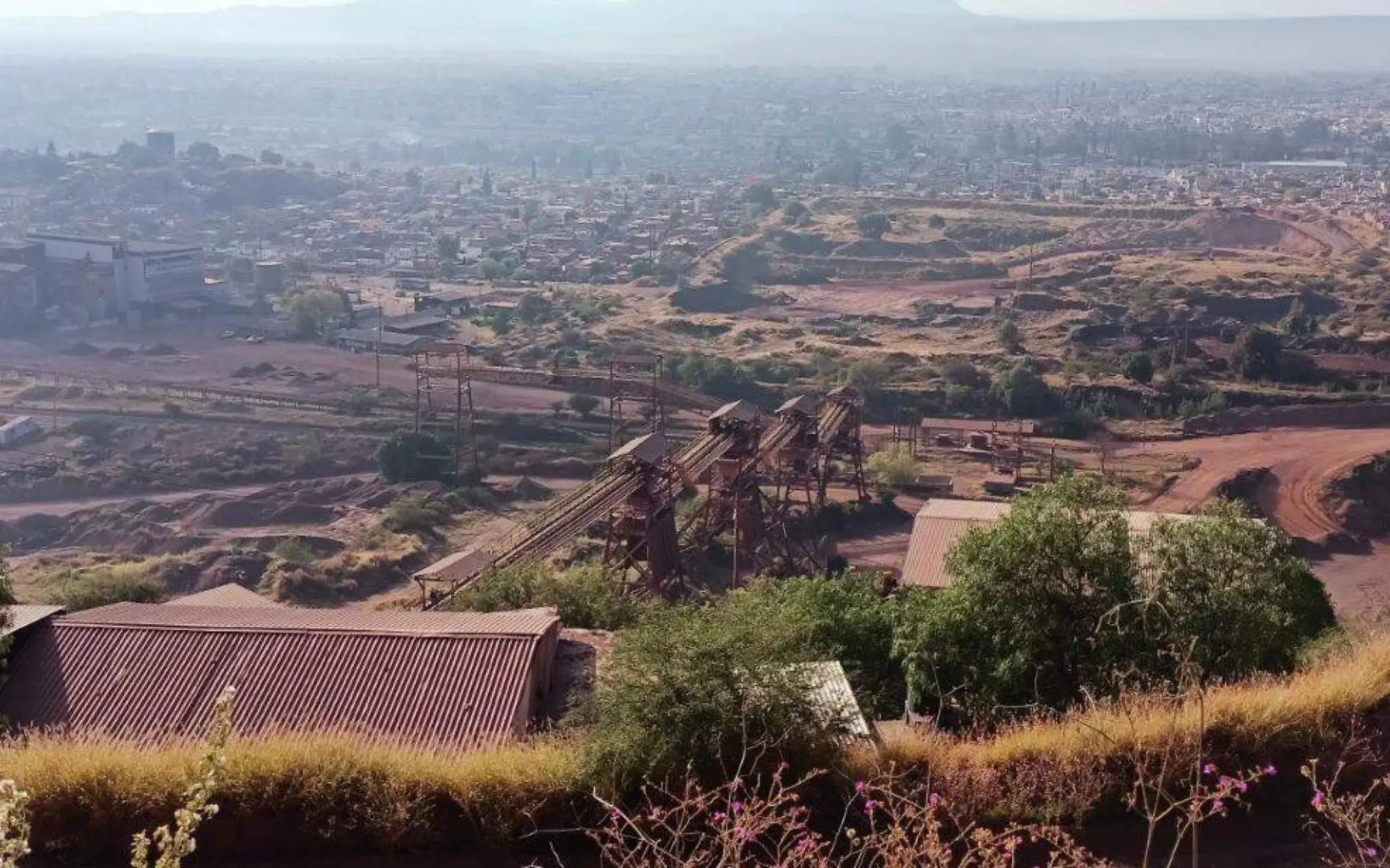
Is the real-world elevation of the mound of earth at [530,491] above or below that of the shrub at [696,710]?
below

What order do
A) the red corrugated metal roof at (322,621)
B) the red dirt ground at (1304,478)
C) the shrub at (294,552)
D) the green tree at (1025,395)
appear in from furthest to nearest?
the green tree at (1025,395), the shrub at (294,552), the red dirt ground at (1304,478), the red corrugated metal roof at (322,621)

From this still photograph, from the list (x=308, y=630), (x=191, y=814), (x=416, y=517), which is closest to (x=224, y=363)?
(x=416, y=517)

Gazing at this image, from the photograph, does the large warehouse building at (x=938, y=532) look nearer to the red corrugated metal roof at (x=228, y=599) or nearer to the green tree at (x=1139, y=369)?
the red corrugated metal roof at (x=228, y=599)

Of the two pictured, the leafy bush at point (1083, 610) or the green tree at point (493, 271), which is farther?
the green tree at point (493, 271)

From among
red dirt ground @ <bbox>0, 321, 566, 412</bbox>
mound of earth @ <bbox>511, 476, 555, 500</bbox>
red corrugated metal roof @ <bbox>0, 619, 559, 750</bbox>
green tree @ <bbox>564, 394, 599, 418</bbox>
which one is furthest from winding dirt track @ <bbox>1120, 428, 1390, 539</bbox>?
red corrugated metal roof @ <bbox>0, 619, 559, 750</bbox>

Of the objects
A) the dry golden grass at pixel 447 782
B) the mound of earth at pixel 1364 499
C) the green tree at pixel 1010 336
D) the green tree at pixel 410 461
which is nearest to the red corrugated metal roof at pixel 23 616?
the dry golden grass at pixel 447 782

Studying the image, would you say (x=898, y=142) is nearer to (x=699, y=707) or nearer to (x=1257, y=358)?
(x=1257, y=358)
